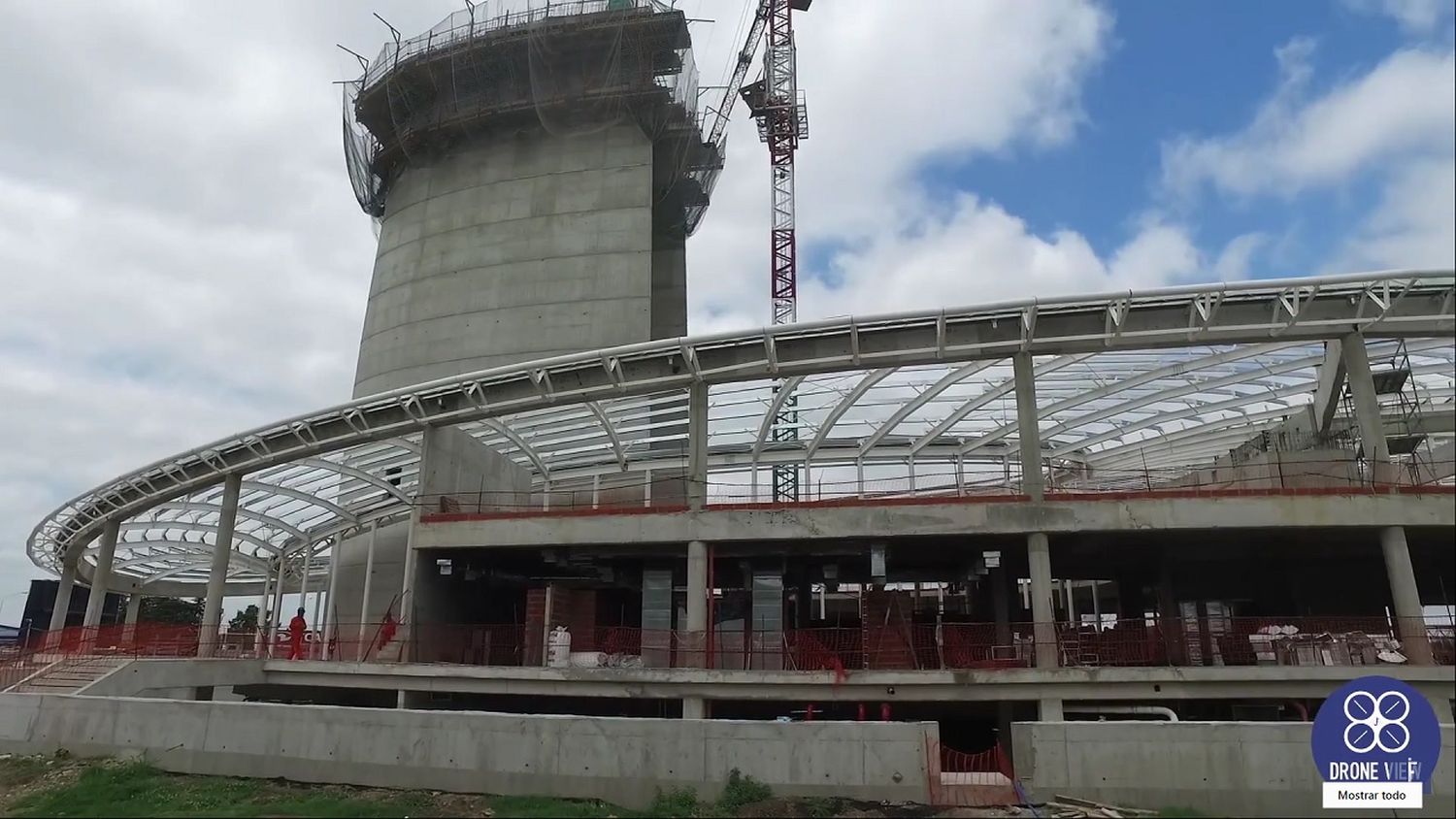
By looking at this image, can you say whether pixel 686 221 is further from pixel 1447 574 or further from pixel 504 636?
pixel 1447 574

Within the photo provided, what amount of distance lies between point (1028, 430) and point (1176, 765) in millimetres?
10744

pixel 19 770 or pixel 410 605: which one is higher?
pixel 410 605

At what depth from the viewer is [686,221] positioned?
55562 millimetres

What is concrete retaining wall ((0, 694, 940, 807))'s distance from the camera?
14398 mm

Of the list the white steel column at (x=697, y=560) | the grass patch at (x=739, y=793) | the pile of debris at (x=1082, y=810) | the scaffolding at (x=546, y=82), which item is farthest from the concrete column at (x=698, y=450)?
the scaffolding at (x=546, y=82)

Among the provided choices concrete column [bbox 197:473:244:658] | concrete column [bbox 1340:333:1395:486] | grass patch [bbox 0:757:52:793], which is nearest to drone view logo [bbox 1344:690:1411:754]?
concrete column [bbox 1340:333:1395:486]

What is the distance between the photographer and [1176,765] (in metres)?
13.5

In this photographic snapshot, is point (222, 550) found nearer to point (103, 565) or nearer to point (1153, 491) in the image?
point (103, 565)

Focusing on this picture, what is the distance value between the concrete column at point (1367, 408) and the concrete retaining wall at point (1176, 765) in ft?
31.3

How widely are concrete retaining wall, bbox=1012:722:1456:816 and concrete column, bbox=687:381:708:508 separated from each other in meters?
11.7

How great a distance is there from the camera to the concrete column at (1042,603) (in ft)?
67.1

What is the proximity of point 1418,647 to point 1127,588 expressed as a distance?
45.2 feet

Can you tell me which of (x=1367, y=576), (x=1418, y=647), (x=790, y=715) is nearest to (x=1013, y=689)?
(x=790, y=715)

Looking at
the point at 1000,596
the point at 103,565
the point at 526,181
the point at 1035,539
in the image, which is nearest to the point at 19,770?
the point at 103,565
